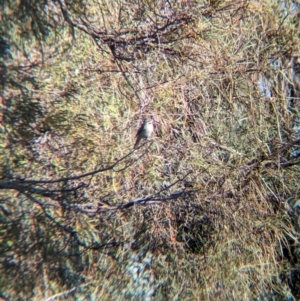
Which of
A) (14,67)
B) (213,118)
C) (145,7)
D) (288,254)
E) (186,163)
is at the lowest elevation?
(288,254)

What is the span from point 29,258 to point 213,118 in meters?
1.72

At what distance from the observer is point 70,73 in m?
3.59

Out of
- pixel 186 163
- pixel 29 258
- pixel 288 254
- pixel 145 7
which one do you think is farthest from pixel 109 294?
pixel 145 7

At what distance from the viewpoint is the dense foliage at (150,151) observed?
3082 millimetres

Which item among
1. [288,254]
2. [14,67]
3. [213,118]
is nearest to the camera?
[14,67]

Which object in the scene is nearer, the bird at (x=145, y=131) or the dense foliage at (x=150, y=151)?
the dense foliage at (x=150, y=151)

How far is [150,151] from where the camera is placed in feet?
12.4

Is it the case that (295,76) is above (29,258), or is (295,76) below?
above

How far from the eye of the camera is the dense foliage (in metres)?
3.08

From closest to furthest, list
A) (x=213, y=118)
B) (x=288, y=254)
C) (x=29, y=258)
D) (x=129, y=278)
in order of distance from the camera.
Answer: (x=29, y=258), (x=129, y=278), (x=288, y=254), (x=213, y=118)

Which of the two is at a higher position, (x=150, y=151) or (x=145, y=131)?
(x=145, y=131)

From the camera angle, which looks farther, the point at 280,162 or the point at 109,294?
the point at 280,162

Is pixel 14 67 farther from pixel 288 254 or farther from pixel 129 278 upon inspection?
pixel 288 254

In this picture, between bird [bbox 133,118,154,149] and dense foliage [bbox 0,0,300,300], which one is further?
bird [bbox 133,118,154,149]
